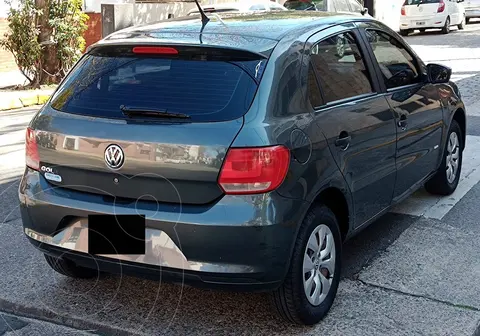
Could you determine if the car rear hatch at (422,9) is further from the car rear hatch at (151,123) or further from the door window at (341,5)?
the car rear hatch at (151,123)

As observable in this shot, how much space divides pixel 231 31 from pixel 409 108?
168 cm

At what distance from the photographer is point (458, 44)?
830 inches

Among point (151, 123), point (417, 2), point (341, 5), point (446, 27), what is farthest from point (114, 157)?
point (446, 27)

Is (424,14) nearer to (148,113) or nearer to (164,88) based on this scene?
(164,88)

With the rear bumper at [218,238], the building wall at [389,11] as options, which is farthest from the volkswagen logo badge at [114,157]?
the building wall at [389,11]

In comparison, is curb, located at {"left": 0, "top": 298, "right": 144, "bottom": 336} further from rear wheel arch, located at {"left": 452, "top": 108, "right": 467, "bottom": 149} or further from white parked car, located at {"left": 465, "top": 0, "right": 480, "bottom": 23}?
white parked car, located at {"left": 465, "top": 0, "right": 480, "bottom": 23}

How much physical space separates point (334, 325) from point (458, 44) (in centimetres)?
1887

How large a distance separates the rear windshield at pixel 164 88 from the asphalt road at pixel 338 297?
1.20 meters

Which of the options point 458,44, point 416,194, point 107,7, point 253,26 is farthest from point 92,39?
point 253,26

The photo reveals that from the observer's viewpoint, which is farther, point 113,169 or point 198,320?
point 198,320

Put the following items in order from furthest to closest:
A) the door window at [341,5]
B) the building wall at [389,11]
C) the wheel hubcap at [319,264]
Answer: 1. the building wall at [389,11]
2. the door window at [341,5]
3. the wheel hubcap at [319,264]

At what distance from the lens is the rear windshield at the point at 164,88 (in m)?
3.59

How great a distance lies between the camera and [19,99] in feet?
42.0

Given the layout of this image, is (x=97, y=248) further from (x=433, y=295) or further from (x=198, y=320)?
(x=433, y=295)
